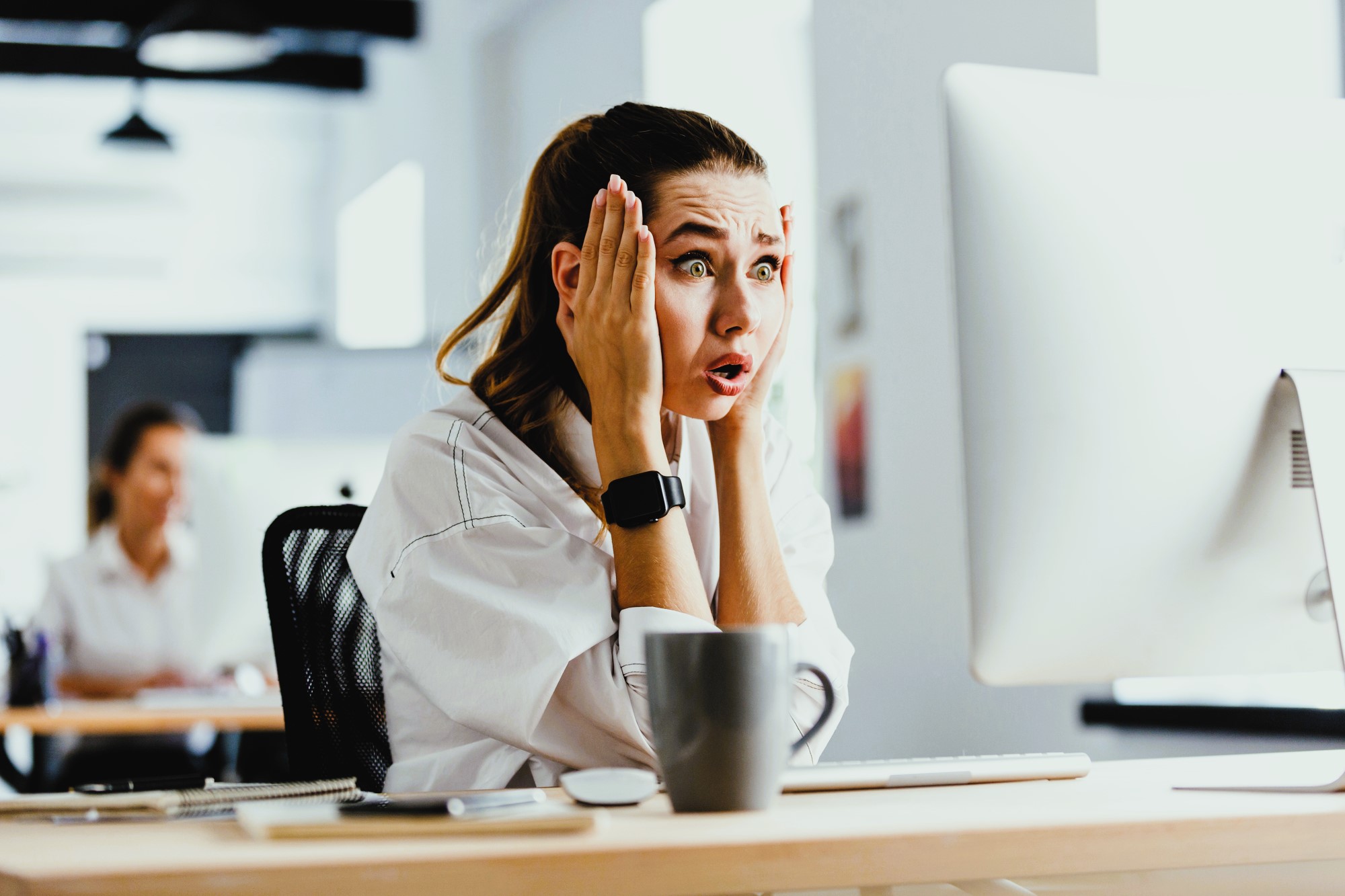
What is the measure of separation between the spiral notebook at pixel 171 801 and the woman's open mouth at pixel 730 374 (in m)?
0.60

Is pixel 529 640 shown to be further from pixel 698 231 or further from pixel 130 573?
pixel 130 573

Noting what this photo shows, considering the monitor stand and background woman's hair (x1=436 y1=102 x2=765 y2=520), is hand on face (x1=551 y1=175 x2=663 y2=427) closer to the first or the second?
background woman's hair (x1=436 y1=102 x2=765 y2=520)

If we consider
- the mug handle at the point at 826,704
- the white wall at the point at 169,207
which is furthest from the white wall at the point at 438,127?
the mug handle at the point at 826,704

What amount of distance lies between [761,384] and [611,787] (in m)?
0.74

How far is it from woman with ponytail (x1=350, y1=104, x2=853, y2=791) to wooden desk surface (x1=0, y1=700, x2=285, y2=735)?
1.60m

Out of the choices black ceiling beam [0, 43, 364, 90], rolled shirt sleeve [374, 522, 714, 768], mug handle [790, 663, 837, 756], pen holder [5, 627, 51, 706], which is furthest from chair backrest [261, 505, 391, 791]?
black ceiling beam [0, 43, 364, 90]

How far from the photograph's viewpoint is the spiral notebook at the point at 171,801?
0.72m

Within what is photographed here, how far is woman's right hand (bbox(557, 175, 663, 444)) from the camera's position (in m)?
1.18

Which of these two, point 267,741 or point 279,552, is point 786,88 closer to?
point 267,741

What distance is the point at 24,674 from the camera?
3.10 m

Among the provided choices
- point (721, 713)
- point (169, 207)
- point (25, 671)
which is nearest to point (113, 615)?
point (25, 671)

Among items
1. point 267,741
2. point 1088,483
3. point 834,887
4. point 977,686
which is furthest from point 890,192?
point 834,887

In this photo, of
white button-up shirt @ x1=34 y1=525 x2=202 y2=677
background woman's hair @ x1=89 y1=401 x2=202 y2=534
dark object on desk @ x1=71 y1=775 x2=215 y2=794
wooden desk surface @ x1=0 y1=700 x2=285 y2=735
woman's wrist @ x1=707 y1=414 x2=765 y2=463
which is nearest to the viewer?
dark object on desk @ x1=71 y1=775 x2=215 y2=794

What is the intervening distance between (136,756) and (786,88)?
2.59m
